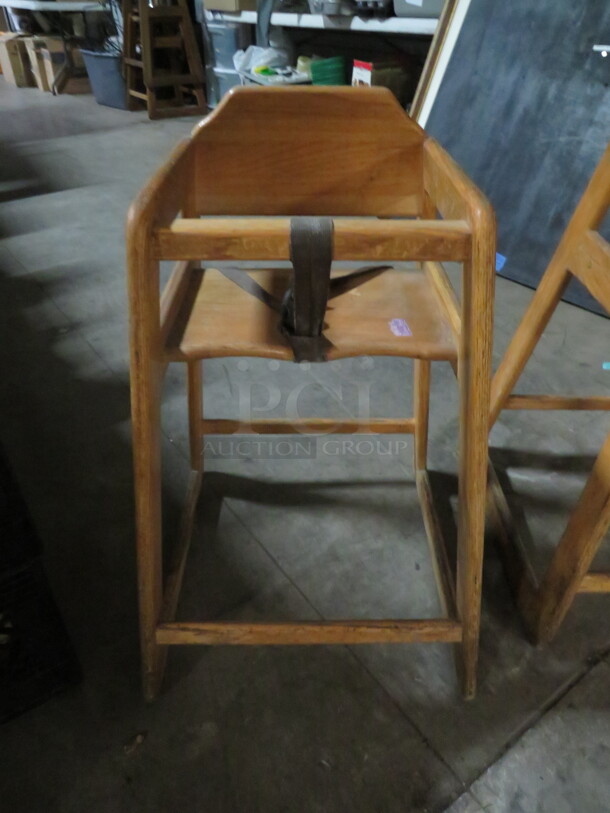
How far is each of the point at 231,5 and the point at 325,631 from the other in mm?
3946

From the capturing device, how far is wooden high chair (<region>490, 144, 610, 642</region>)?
2.68 ft

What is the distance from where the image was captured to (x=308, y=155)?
2.95ft

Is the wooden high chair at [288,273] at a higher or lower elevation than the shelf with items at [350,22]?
higher

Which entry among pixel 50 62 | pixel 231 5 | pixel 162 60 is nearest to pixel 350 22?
pixel 231 5

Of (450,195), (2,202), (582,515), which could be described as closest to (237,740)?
(582,515)

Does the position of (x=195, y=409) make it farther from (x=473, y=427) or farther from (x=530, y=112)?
(x=530, y=112)

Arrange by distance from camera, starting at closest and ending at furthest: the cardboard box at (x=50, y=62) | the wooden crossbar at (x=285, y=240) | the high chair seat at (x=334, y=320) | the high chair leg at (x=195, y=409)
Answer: the wooden crossbar at (x=285, y=240), the high chair seat at (x=334, y=320), the high chair leg at (x=195, y=409), the cardboard box at (x=50, y=62)

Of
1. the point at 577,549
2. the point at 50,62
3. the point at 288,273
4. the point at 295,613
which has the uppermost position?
the point at 288,273

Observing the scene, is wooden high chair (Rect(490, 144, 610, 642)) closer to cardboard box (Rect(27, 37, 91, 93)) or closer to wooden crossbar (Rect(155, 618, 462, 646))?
wooden crossbar (Rect(155, 618, 462, 646))

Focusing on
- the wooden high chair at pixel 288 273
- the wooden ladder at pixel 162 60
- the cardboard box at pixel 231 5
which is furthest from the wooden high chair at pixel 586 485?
the wooden ladder at pixel 162 60

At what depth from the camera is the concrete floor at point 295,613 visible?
2.69 feet

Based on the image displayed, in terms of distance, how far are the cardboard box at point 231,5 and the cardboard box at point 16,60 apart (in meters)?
2.54

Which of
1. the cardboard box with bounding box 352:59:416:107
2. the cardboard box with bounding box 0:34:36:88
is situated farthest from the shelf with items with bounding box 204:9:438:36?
the cardboard box with bounding box 0:34:36:88

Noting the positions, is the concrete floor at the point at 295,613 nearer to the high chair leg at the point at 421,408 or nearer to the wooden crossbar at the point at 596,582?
the high chair leg at the point at 421,408
